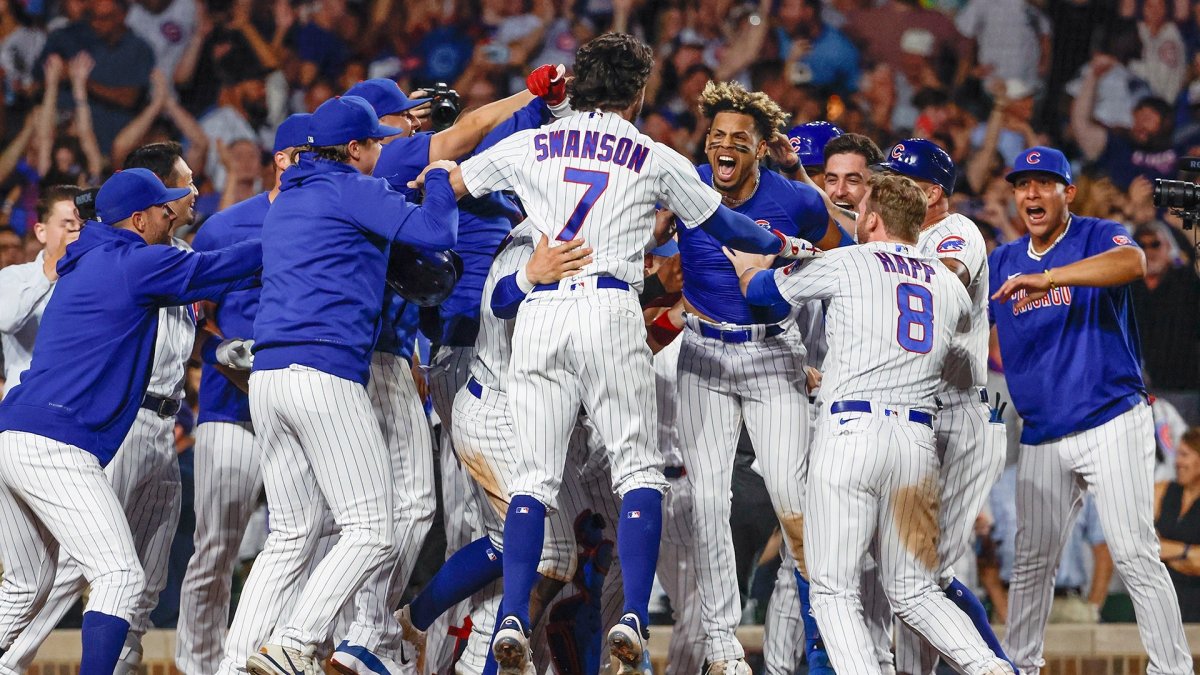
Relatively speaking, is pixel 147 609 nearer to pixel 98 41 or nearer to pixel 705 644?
pixel 705 644

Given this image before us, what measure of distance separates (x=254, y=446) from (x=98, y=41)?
15.8 feet

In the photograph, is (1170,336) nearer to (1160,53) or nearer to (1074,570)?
(1074,570)

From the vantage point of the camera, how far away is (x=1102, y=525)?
18.7ft

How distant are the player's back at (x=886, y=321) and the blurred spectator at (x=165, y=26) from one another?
6060 mm

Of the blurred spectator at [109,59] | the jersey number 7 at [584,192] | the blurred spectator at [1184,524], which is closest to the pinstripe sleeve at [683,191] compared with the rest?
the jersey number 7 at [584,192]

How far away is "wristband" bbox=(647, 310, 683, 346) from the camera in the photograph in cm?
612

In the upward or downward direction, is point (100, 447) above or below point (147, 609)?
above

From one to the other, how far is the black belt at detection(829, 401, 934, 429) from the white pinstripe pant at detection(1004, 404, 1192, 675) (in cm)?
113

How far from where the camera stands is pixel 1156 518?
744 centimetres

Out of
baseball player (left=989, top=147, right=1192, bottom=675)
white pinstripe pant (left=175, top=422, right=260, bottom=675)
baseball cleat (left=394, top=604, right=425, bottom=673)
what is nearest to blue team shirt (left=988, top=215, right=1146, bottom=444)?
baseball player (left=989, top=147, right=1192, bottom=675)

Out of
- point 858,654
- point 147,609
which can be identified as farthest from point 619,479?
point 147,609

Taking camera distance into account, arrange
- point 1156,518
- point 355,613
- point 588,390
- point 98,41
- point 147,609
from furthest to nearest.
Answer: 1. point 98,41
2. point 1156,518
3. point 147,609
4. point 355,613
5. point 588,390

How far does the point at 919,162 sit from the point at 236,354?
290cm

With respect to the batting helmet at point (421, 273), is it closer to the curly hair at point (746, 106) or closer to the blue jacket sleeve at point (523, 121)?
the blue jacket sleeve at point (523, 121)
